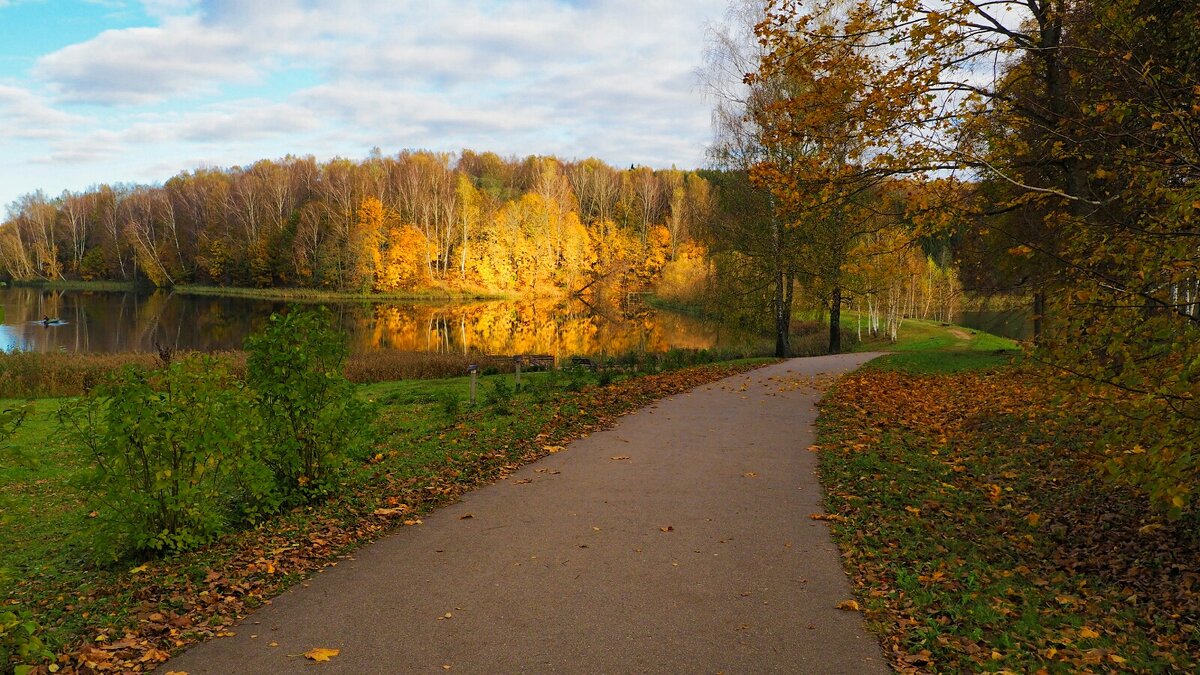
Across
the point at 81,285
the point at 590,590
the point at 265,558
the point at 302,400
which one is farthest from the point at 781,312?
the point at 81,285

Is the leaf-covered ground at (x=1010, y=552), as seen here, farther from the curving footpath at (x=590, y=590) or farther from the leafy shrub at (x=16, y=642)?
the leafy shrub at (x=16, y=642)

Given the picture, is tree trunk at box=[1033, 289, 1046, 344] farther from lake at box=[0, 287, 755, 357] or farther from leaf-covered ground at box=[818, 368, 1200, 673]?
lake at box=[0, 287, 755, 357]

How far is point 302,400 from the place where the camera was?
744cm

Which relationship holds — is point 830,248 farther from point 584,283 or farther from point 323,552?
point 584,283

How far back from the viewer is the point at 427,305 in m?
69.4

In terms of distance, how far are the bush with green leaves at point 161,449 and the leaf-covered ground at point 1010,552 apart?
5.83 meters

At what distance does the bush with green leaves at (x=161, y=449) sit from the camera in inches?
233

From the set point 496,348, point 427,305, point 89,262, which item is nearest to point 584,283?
point 427,305

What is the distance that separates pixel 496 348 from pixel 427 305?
116 ft

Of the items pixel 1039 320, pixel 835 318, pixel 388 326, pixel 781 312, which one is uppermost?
pixel 1039 320

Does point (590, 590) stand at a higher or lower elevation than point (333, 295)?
lower

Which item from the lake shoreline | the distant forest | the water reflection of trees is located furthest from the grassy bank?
the water reflection of trees

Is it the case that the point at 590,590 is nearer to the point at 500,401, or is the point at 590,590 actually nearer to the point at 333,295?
the point at 500,401

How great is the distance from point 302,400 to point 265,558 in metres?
1.87
